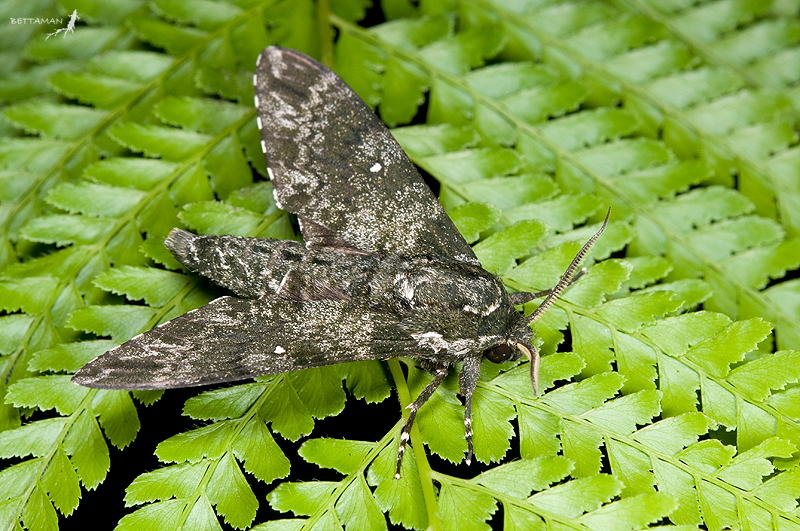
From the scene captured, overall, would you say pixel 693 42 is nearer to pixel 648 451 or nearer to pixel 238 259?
pixel 648 451

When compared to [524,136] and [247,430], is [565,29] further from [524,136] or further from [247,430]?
[247,430]

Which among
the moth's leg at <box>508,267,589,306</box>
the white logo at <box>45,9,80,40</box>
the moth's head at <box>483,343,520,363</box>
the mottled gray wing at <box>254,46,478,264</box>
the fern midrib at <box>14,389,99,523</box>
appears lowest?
the fern midrib at <box>14,389,99,523</box>

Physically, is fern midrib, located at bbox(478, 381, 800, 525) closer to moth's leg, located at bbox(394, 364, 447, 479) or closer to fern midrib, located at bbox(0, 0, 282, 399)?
moth's leg, located at bbox(394, 364, 447, 479)

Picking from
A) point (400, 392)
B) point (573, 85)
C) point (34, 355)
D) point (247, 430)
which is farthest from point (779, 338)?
point (34, 355)

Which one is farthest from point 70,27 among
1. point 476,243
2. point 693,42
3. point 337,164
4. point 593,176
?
point 693,42

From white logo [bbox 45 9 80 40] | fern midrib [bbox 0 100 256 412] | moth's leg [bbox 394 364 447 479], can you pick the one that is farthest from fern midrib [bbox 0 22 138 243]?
moth's leg [bbox 394 364 447 479]

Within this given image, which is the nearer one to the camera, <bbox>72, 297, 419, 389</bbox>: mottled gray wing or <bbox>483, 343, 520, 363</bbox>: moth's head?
<bbox>72, 297, 419, 389</bbox>: mottled gray wing
